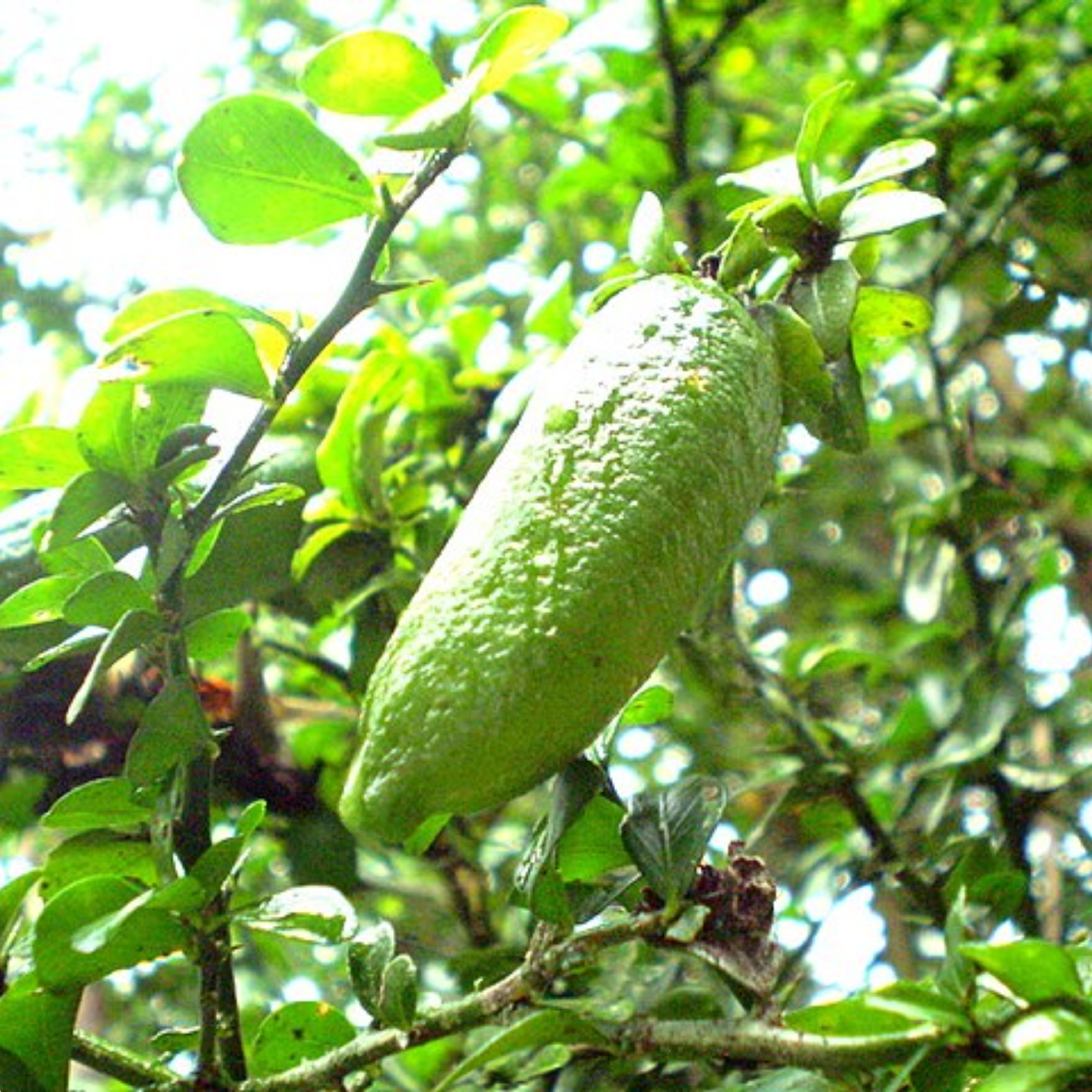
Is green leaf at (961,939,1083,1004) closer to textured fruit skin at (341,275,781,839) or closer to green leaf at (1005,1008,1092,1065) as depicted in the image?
green leaf at (1005,1008,1092,1065)

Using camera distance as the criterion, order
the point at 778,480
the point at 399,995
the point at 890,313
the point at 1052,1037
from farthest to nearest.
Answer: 1. the point at 778,480
2. the point at 890,313
3. the point at 399,995
4. the point at 1052,1037

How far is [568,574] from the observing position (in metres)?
0.45

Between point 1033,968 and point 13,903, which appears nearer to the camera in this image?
point 1033,968

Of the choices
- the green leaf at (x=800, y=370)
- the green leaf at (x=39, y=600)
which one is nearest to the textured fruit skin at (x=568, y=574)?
the green leaf at (x=800, y=370)

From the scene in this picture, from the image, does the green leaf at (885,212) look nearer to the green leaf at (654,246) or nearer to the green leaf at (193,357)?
the green leaf at (654,246)

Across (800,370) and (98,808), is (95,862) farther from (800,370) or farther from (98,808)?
(800,370)

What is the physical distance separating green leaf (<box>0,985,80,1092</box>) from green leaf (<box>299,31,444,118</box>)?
305 mm

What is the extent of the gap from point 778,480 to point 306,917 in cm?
51

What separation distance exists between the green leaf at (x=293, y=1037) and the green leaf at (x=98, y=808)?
0.31ft

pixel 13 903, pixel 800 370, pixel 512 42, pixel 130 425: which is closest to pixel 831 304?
pixel 800 370

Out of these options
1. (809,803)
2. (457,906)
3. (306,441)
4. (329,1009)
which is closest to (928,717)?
(809,803)

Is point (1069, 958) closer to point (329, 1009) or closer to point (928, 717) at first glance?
point (329, 1009)

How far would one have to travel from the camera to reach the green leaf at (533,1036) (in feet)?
1.47

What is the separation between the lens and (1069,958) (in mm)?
406
